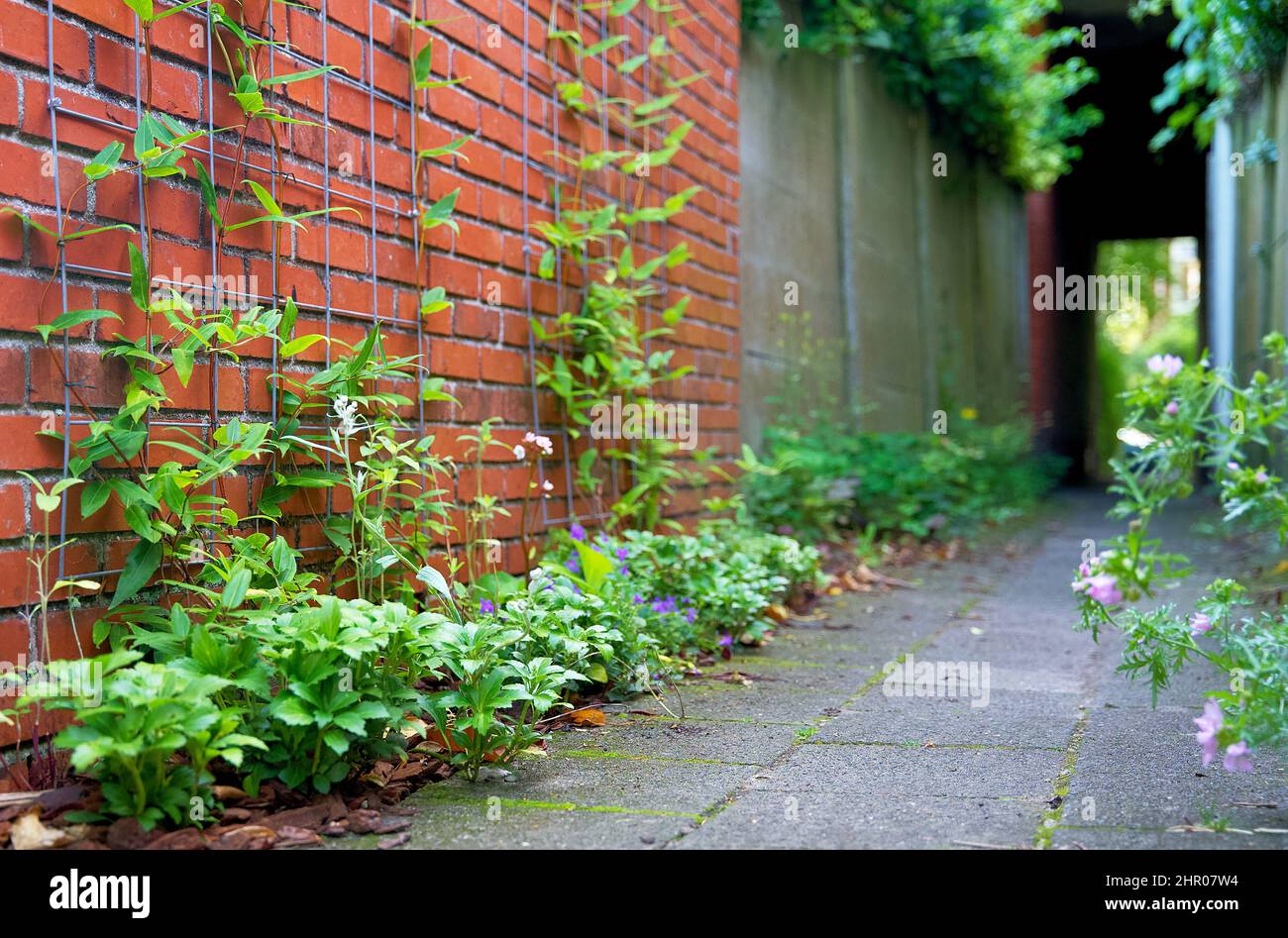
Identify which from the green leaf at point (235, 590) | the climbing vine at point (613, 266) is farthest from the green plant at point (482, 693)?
the climbing vine at point (613, 266)

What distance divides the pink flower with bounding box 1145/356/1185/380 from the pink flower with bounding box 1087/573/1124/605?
1.42 feet

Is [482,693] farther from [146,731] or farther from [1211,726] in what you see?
[1211,726]

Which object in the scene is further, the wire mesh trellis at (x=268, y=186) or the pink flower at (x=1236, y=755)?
the wire mesh trellis at (x=268, y=186)

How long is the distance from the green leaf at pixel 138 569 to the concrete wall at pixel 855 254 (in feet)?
12.3

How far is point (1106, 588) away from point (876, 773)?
0.55 meters

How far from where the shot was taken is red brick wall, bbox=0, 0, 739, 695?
1.69 meters

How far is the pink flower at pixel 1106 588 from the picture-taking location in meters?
1.66

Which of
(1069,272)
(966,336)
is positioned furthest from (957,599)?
(1069,272)

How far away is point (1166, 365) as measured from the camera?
74.9 inches

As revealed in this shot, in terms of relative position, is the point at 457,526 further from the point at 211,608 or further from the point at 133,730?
the point at 133,730

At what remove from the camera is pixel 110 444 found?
1.77 metres

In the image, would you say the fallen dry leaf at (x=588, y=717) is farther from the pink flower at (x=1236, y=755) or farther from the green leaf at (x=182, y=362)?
the pink flower at (x=1236, y=755)

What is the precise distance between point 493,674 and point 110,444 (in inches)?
28.3

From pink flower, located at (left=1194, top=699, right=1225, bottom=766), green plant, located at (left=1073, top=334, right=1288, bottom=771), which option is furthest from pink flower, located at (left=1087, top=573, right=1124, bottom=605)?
pink flower, located at (left=1194, top=699, right=1225, bottom=766)
